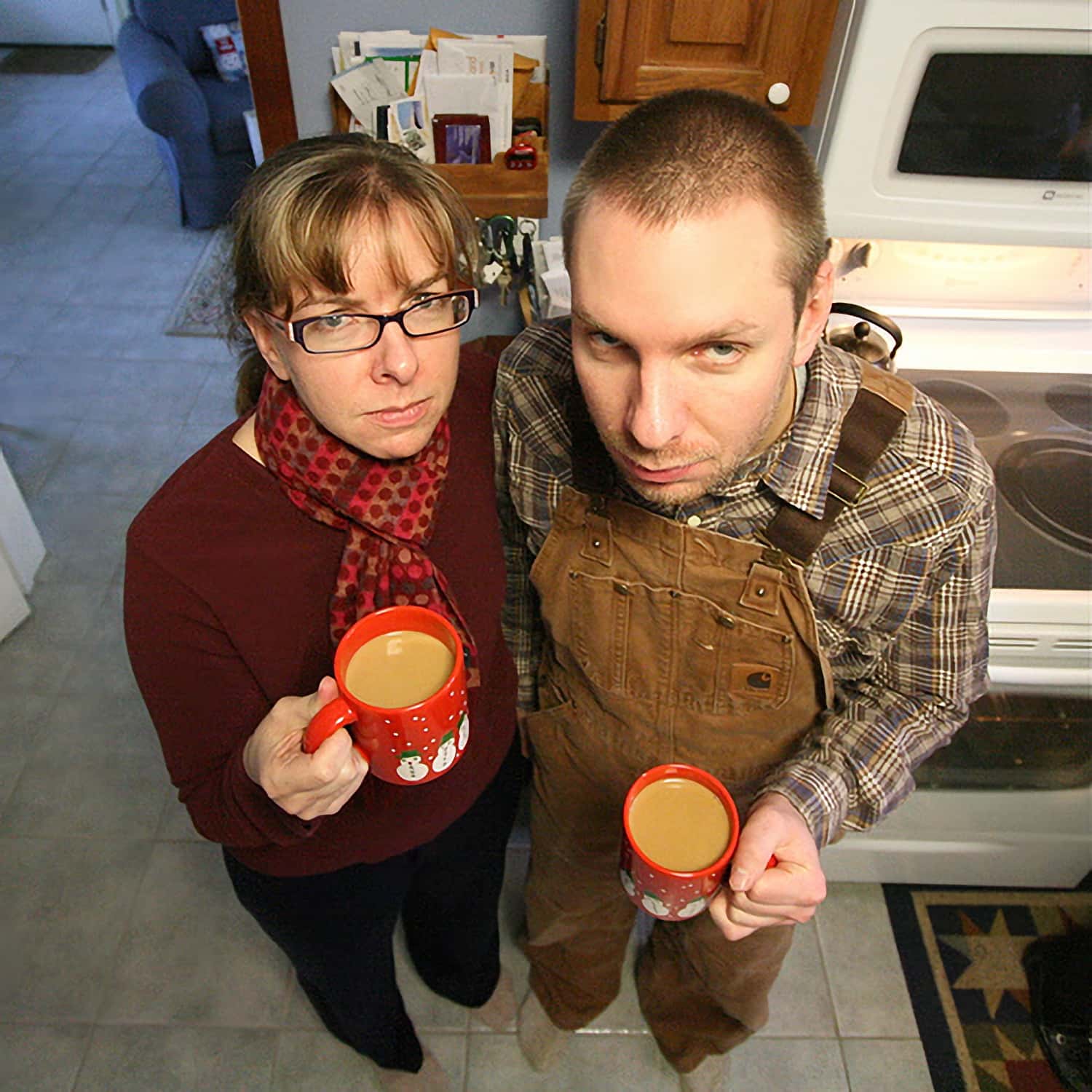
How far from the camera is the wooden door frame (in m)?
1.85

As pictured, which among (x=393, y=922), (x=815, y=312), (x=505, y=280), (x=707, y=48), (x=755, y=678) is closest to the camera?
(x=815, y=312)

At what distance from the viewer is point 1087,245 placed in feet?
5.30

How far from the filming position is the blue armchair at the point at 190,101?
3977mm

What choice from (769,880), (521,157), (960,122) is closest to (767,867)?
(769,880)

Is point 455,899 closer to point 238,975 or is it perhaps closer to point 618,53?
point 238,975

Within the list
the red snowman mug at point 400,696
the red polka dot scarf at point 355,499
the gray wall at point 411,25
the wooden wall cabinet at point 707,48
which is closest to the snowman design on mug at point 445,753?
the red snowman mug at point 400,696

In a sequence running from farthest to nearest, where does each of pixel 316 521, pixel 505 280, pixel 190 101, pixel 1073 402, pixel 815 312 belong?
pixel 190 101, pixel 505 280, pixel 1073 402, pixel 316 521, pixel 815 312

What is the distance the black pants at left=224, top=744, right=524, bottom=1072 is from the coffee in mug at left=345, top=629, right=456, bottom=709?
0.47 metres

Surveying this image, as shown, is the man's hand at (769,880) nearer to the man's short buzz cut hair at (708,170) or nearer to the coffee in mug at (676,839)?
the coffee in mug at (676,839)

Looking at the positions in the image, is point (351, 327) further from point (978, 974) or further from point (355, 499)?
point (978, 974)

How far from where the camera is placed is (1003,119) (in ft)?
4.91

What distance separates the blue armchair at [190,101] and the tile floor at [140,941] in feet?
5.18

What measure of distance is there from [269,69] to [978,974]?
2526 millimetres

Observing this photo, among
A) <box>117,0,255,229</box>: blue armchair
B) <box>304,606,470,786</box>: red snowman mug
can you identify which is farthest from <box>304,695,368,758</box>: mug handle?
<box>117,0,255,229</box>: blue armchair
